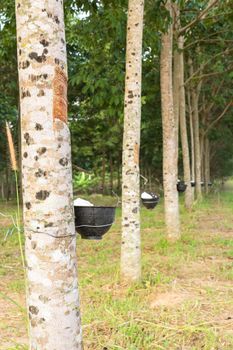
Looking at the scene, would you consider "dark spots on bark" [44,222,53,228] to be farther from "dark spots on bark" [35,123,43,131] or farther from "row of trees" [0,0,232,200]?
"row of trees" [0,0,232,200]

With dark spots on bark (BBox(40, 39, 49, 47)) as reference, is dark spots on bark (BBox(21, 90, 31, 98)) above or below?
below

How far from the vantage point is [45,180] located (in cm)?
186

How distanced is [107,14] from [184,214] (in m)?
6.42

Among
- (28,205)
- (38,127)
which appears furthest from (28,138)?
(28,205)

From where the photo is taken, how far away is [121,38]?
19.2ft

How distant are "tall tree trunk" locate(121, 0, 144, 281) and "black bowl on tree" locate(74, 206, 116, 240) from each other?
4.49ft

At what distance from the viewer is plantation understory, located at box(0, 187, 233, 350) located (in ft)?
9.69

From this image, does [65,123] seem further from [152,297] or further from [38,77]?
[152,297]

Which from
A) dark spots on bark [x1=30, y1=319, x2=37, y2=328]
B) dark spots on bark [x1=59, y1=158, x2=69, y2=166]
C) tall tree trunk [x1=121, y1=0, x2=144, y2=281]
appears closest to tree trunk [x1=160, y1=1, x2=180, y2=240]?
tall tree trunk [x1=121, y1=0, x2=144, y2=281]

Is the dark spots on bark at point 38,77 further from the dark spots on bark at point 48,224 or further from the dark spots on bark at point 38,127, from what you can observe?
the dark spots on bark at point 48,224

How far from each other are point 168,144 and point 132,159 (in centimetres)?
246

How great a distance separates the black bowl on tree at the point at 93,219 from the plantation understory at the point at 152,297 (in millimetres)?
643

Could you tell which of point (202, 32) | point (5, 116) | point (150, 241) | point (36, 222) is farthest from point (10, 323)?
point (5, 116)

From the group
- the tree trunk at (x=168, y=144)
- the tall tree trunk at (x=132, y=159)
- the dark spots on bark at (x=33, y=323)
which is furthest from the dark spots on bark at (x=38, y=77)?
the tree trunk at (x=168, y=144)
